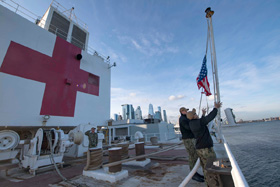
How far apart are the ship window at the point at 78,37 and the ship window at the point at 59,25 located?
689mm

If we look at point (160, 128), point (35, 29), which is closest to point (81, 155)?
point (35, 29)

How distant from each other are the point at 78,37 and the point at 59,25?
184cm

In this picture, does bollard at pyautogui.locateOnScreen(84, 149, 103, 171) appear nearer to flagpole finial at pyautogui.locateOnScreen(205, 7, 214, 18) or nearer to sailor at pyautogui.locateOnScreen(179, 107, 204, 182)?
sailor at pyautogui.locateOnScreen(179, 107, 204, 182)

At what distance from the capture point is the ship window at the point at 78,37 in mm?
12841

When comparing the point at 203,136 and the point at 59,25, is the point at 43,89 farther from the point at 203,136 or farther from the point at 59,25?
the point at 203,136

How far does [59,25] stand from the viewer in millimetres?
11867

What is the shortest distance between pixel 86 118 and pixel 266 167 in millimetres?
12344

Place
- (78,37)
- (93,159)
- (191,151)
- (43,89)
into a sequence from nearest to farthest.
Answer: (191,151) → (93,159) → (43,89) → (78,37)

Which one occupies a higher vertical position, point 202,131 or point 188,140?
point 202,131

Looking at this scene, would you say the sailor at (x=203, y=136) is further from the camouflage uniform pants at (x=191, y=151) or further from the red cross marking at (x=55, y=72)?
the red cross marking at (x=55, y=72)

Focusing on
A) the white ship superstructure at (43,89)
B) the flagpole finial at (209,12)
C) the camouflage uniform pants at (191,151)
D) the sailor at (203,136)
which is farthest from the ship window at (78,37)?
the sailor at (203,136)

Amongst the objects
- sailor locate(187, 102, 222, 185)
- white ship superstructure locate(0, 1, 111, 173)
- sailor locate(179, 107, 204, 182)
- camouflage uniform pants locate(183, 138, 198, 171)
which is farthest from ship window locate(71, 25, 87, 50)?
sailor locate(187, 102, 222, 185)

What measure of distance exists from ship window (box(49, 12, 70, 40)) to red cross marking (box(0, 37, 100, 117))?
2.18 meters

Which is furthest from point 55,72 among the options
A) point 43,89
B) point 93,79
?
point 93,79
